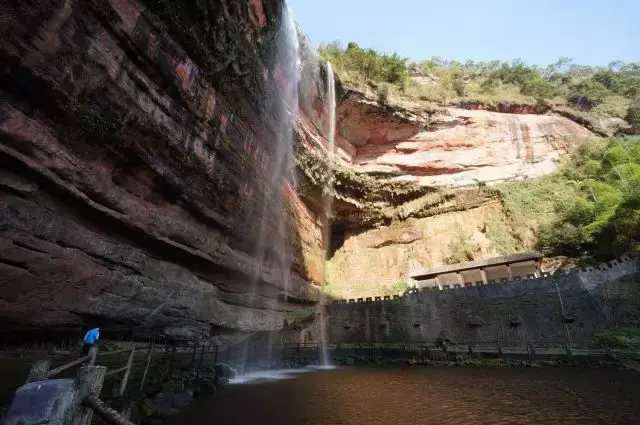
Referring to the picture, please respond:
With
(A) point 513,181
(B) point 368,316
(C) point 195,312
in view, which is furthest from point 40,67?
(A) point 513,181

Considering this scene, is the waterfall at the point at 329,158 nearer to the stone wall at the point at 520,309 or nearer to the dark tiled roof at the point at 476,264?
the stone wall at the point at 520,309

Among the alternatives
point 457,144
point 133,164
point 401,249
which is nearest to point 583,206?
point 457,144

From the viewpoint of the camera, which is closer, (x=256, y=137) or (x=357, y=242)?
(x=256, y=137)

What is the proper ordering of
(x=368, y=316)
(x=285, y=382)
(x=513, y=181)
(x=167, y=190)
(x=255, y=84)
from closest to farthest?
(x=167, y=190) → (x=285, y=382) → (x=255, y=84) → (x=368, y=316) → (x=513, y=181)

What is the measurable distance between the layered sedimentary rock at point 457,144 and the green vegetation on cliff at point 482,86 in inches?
86.1

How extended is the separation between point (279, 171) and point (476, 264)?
17.3 metres

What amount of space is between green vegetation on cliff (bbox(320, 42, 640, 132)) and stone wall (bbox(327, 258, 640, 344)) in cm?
1997

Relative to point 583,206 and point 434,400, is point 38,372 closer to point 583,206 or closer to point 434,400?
point 434,400

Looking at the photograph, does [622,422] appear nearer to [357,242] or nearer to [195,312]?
[195,312]

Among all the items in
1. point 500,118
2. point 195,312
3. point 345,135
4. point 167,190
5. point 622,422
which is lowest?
point 622,422

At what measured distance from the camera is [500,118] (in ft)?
112

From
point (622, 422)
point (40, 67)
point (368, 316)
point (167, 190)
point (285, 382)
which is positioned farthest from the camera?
point (368, 316)

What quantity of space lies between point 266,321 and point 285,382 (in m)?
6.14

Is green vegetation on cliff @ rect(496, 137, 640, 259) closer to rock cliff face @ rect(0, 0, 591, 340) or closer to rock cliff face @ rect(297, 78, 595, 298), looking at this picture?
rock cliff face @ rect(297, 78, 595, 298)
